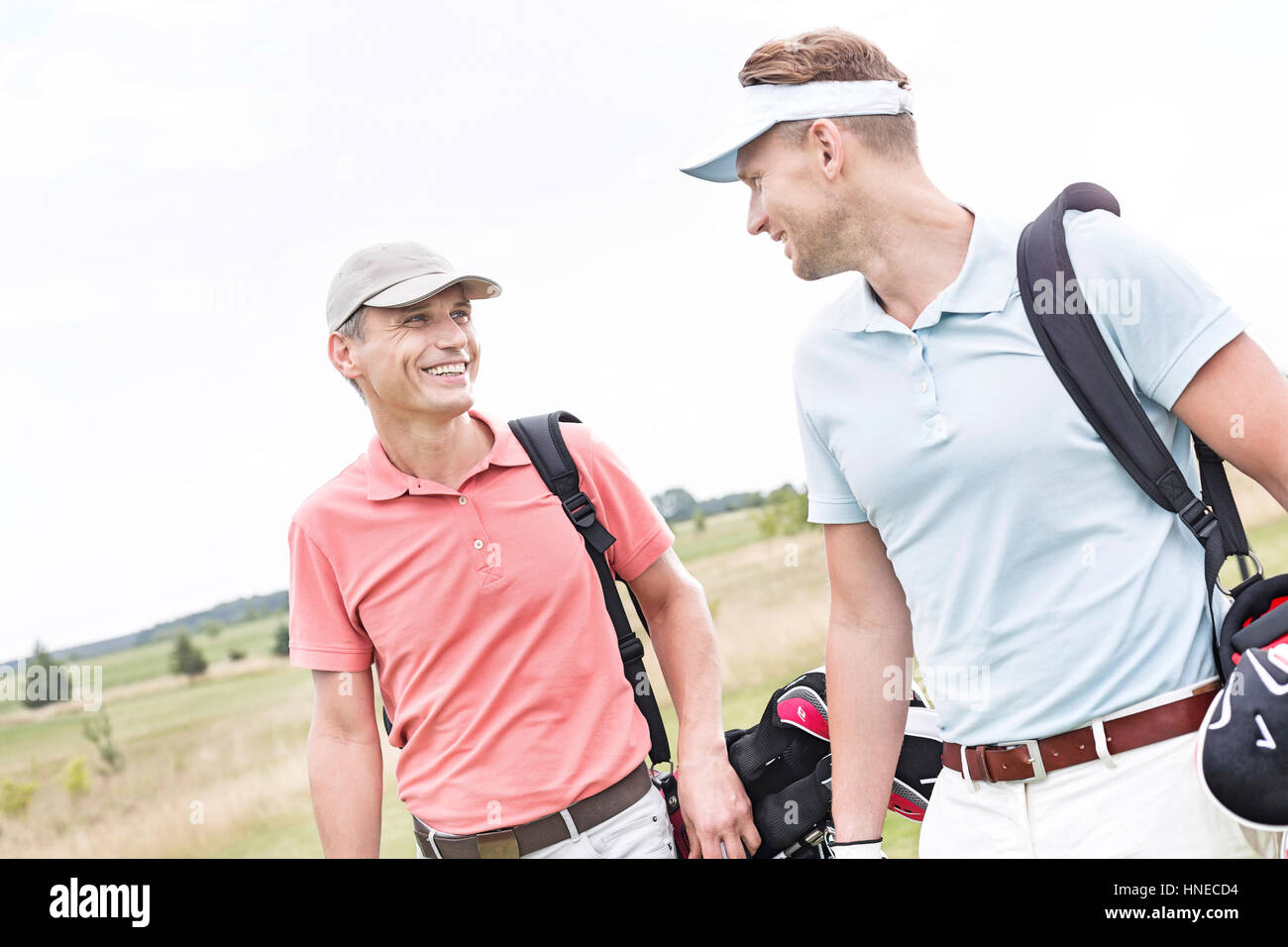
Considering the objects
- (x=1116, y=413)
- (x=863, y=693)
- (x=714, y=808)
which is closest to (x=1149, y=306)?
(x=1116, y=413)

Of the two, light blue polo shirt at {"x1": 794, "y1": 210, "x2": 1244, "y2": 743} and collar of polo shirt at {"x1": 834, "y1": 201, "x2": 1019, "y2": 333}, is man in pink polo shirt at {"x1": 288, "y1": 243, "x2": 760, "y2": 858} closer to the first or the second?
light blue polo shirt at {"x1": 794, "y1": 210, "x2": 1244, "y2": 743}

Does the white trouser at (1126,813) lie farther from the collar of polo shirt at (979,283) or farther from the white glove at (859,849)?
the collar of polo shirt at (979,283)

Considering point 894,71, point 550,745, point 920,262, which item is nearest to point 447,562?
point 550,745

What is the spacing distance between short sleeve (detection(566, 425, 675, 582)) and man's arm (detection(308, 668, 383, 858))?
68cm

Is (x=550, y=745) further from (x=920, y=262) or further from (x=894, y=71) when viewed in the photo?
(x=894, y=71)

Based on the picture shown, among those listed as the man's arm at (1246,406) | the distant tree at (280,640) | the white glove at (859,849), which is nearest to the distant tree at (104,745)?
the distant tree at (280,640)

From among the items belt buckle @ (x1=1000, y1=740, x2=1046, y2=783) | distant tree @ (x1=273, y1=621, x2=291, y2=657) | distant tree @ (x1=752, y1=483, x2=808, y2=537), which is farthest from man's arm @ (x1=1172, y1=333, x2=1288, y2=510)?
distant tree @ (x1=273, y1=621, x2=291, y2=657)

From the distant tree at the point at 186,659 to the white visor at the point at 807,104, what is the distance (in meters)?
32.3

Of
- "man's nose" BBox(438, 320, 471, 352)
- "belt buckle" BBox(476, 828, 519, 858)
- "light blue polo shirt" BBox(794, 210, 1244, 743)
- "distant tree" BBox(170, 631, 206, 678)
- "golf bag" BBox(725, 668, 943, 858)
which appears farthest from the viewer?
"distant tree" BBox(170, 631, 206, 678)

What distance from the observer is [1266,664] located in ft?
5.84

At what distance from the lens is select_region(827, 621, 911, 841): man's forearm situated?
2404 mm

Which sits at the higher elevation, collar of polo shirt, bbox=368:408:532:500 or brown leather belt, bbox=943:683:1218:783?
collar of polo shirt, bbox=368:408:532:500

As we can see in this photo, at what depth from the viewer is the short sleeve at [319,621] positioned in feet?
8.86
